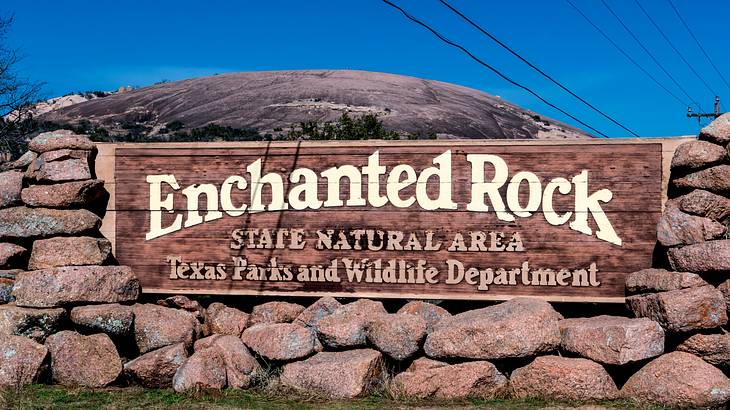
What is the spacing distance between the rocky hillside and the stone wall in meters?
43.2

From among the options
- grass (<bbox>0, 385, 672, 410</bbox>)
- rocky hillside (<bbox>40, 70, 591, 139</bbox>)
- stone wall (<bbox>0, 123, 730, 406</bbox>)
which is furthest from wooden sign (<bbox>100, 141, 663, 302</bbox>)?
rocky hillside (<bbox>40, 70, 591, 139</bbox>)

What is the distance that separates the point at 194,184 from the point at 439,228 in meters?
3.23

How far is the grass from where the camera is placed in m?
8.06

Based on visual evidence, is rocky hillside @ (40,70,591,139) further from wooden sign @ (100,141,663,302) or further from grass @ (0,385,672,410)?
grass @ (0,385,672,410)

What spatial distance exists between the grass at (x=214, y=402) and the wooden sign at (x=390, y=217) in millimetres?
1817

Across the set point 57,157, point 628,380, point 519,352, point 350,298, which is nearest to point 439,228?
point 350,298

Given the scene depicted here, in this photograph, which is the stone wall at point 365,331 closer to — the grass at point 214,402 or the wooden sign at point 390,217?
the grass at point 214,402

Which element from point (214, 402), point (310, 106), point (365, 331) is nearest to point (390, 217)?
point (365, 331)

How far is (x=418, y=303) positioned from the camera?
9.82m

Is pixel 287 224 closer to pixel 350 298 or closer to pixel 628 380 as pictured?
pixel 350 298

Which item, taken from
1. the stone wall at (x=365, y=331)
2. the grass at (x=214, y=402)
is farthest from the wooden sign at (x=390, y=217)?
the grass at (x=214, y=402)

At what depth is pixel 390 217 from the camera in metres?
10.1

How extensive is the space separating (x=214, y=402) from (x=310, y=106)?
186 feet

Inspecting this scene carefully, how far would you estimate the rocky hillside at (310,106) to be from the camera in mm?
60062
